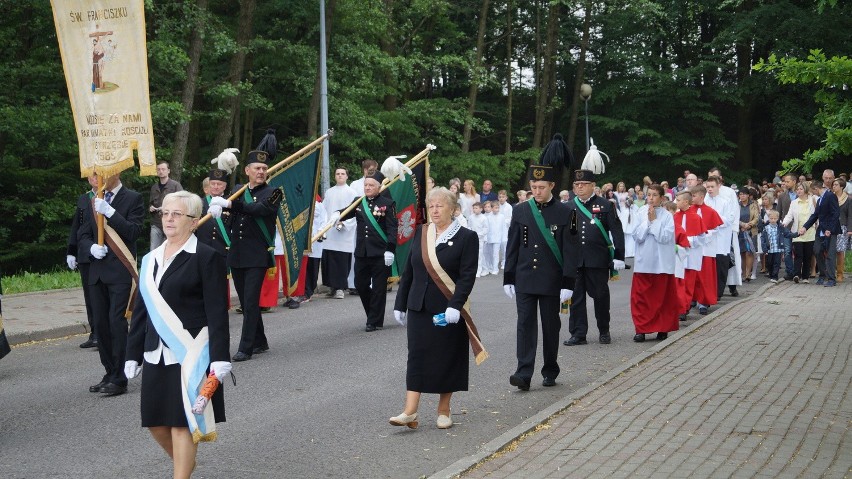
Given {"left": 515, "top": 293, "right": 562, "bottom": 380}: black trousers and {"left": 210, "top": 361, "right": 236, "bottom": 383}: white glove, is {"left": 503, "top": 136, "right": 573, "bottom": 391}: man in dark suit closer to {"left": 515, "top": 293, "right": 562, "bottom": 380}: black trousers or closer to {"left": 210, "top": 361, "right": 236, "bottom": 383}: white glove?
{"left": 515, "top": 293, "right": 562, "bottom": 380}: black trousers

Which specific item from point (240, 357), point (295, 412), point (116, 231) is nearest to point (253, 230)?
point (240, 357)

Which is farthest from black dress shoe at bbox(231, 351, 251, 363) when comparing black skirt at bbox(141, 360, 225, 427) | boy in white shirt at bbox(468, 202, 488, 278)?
boy in white shirt at bbox(468, 202, 488, 278)

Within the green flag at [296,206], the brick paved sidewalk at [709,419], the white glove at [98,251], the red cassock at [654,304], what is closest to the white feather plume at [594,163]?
the red cassock at [654,304]

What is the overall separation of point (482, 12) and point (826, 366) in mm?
29606

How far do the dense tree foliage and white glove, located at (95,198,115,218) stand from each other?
18.4 ft

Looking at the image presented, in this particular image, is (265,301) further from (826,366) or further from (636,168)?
(636,168)

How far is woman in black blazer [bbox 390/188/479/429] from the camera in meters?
8.09

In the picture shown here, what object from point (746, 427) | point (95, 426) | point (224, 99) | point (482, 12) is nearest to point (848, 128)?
point (746, 427)

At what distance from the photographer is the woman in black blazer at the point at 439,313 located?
8.09 m

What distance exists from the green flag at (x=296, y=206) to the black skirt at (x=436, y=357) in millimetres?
4914

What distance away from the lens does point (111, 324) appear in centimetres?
978

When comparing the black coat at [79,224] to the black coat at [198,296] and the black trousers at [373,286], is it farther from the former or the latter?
the black coat at [198,296]

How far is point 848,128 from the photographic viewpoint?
8.24m

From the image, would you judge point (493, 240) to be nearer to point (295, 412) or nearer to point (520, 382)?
point (520, 382)
